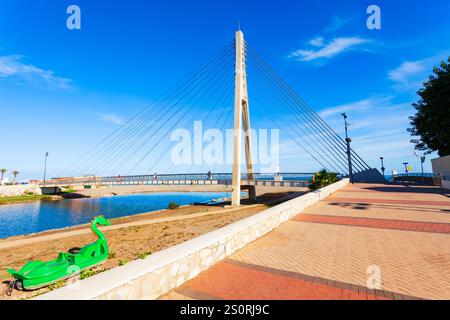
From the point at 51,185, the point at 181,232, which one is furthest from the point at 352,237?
the point at 51,185

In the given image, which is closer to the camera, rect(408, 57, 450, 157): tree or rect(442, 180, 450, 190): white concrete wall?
rect(442, 180, 450, 190): white concrete wall

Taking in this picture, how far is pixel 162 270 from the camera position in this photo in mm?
3883

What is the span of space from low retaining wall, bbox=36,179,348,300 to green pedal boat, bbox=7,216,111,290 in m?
3.43

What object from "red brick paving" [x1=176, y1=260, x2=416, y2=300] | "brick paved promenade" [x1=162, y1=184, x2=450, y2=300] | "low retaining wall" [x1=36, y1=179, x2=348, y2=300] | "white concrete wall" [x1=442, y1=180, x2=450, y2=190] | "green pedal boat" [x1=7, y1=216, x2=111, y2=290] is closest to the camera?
"low retaining wall" [x1=36, y1=179, x2=348, y2=300]

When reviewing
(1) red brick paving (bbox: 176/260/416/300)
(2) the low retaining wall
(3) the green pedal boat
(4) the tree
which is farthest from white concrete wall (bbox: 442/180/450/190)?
(3) the green pedal boat

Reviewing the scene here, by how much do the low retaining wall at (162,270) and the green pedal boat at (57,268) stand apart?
11.3 ft

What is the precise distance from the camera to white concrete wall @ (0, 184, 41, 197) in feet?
156

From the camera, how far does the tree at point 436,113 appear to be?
24.0 m

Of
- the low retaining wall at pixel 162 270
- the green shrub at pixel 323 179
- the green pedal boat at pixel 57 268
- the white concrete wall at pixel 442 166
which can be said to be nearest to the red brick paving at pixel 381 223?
the low retaining wall at pixel 162 270

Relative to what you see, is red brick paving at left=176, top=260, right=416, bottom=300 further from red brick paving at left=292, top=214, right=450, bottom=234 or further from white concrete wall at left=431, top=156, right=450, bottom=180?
white concrete wall at left=431, top=156, right=450, bottom=180

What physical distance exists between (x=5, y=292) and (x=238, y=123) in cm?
1828

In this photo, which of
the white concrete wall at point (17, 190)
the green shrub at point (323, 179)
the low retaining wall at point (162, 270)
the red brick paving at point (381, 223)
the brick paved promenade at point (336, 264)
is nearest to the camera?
the low retaining wall at point (162, 270)

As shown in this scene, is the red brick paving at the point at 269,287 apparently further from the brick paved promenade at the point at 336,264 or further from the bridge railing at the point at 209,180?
the bridge railing at the point at 209,180
